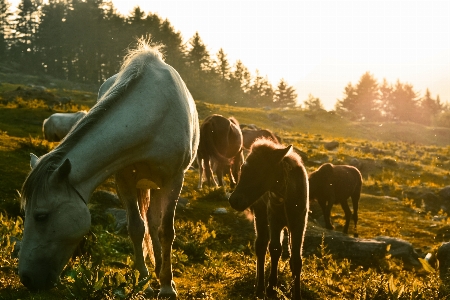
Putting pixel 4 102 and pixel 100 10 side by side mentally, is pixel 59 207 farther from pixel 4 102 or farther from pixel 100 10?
pixel 100 10

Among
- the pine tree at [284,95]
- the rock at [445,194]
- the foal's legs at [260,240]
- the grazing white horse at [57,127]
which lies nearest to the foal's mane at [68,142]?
the foal's legs at [260,240]

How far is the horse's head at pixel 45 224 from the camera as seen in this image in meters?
4.14

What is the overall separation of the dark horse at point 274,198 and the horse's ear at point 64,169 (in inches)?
81.0

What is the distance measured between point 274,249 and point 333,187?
24.1 ft

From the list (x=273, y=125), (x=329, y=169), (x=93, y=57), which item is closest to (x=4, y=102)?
(x=329, y=169)

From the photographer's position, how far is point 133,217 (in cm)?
571

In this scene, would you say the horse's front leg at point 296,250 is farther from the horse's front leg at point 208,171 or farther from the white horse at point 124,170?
the horse's front leg at point 208,171

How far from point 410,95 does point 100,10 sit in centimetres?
6882

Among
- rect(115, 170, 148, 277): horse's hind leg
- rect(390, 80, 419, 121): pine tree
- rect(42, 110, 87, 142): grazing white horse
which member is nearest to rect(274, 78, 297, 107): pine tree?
rect(390, 80, 419, 121): pine tree

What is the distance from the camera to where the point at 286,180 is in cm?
569

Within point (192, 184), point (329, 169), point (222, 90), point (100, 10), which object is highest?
point (100, 10)

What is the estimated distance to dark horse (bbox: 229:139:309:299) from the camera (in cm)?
545

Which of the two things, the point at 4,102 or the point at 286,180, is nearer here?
the point at 286,180

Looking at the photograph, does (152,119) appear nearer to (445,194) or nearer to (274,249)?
(274,249)
